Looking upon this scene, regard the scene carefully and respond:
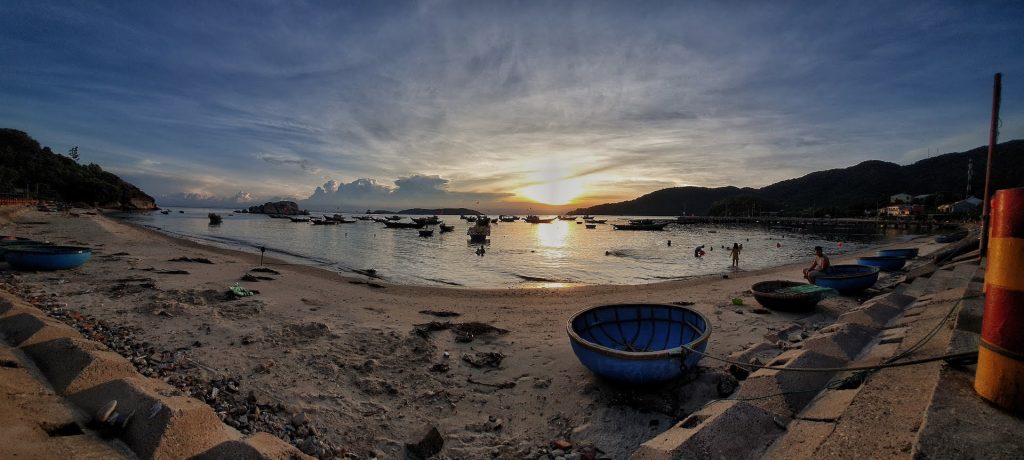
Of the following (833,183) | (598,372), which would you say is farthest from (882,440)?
(833,183)

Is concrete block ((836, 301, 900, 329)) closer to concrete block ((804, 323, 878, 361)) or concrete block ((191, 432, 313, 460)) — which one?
concrete block ((804, 323, 878, 361))

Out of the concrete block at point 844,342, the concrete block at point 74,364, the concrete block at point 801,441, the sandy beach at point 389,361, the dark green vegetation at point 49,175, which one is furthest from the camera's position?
the dark green vegetation at point 49,175

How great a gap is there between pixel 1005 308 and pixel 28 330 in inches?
478

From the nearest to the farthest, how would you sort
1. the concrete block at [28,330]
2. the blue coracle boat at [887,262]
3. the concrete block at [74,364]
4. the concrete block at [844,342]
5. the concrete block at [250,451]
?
the concrete block at [250,451], the concrete block at [74,364], the concrete block at [28,330], the concrete block at [844,342], the blue coracle boat at [887,262]

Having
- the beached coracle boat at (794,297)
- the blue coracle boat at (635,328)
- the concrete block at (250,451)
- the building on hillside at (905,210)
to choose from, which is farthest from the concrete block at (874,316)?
the building on hillside at (905,210)

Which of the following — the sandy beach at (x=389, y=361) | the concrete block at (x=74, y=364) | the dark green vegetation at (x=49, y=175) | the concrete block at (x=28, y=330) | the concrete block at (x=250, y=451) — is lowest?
the sandy beach at (x=389, y=361)

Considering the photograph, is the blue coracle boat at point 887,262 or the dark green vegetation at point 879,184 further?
the dark green vegetation at point 879,184

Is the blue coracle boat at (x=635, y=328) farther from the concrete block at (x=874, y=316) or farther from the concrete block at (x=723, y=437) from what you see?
the concrete block at (x=874, y=316)

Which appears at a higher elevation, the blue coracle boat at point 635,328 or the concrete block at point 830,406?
the concrete block at point 830,406

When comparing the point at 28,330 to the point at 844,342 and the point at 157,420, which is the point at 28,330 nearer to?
the point at 157,420

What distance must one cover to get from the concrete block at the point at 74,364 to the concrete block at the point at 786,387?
27.5ft

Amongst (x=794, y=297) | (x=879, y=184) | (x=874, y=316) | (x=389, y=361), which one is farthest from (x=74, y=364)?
(x=879, y=184)

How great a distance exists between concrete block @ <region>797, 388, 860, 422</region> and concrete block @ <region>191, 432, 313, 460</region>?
18.3 ft

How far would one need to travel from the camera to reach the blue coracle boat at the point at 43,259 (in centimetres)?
1404
